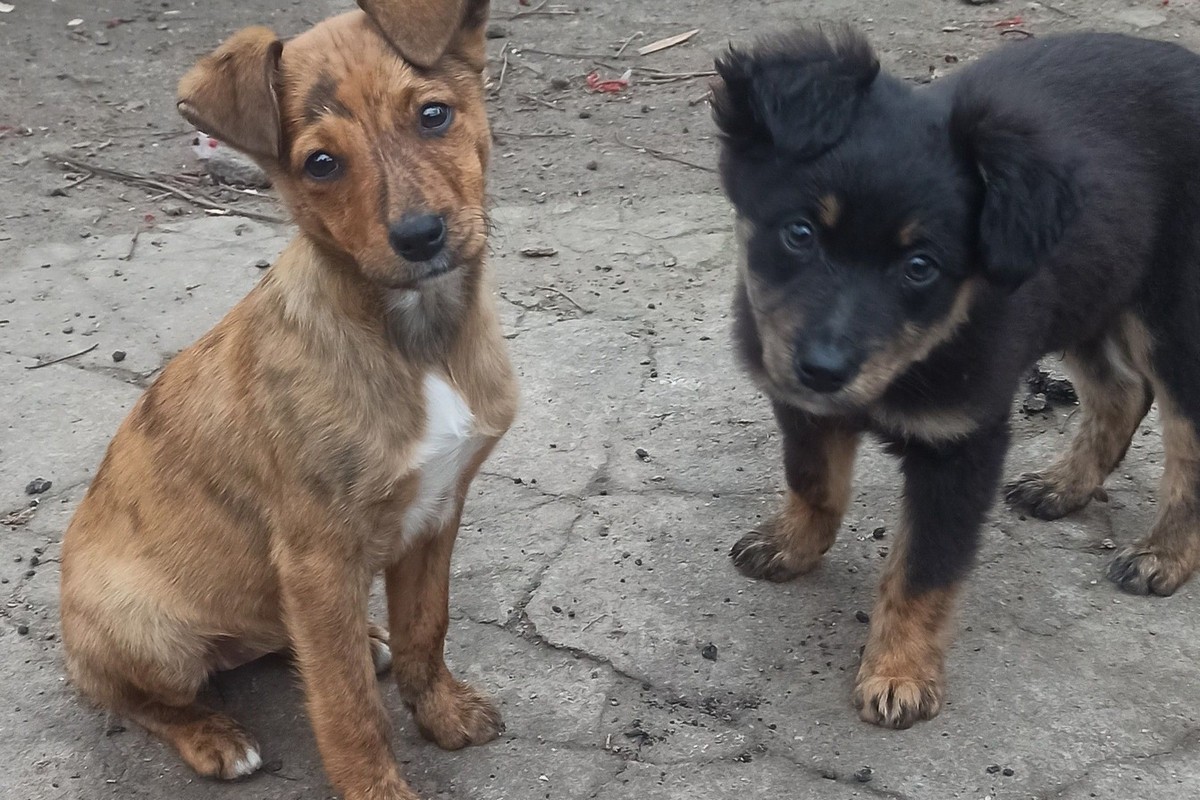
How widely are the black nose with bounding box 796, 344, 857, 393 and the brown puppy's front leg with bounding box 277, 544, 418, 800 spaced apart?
114cm

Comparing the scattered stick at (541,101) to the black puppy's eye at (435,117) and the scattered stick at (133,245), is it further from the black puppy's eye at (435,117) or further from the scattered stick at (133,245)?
the black puppy's eye at (435,117)

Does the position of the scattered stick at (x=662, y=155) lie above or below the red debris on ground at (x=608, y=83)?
above

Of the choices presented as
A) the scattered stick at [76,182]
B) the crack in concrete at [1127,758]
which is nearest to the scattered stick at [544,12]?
the scattered stick at [76,182]

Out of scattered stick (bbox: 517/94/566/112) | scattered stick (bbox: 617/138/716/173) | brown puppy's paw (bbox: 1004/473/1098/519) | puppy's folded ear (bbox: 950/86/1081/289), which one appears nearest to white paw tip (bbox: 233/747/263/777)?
puppy's folded ear (bbox: 950/86/1081/289)

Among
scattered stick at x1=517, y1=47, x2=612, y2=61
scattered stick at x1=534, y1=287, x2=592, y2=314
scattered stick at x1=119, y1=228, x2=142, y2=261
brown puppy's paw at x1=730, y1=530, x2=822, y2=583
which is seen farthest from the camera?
scattered stick at x1=517, y1=47, x2=612, y2=61

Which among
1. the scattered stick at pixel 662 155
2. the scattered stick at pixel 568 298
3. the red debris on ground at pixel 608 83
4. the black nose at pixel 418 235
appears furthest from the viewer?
the red debris on ground at pixel 608 83

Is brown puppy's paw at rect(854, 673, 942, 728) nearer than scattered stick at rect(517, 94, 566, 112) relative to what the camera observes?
Yes

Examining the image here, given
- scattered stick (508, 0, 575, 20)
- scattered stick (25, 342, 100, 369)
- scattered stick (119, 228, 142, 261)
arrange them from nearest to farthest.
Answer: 1. scattered stick (25, 342, 100, 369)
2. scattered stick (119, 228, 142, 261)
3. scattered stick (508, 0, 575, 20)

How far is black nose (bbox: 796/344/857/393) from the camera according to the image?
282cm

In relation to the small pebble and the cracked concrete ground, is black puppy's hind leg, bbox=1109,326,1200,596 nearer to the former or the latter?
the cracked concrete ground

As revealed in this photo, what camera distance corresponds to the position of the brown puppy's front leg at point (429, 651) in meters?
3.14

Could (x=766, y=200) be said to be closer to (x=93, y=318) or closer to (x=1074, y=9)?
(x=93, y=318)

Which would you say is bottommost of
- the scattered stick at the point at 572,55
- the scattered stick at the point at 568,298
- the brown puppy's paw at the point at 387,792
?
the scattered stick at the point at 572,55

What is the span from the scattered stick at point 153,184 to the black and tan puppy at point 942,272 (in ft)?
11.7
